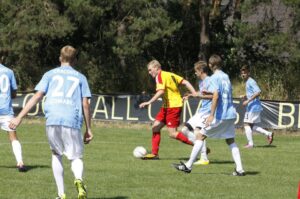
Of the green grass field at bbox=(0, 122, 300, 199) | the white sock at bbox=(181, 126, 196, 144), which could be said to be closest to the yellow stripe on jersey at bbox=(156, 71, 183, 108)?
the white sock at bbox=(181, 126, 196, 144)

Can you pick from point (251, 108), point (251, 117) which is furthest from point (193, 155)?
point (251, 108)

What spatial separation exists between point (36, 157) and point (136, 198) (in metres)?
5.62

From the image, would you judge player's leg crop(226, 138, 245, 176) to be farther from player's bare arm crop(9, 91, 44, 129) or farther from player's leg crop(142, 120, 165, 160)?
player's bare arm crop(9, 91, 44, 129)

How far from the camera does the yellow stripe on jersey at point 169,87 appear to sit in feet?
49.3

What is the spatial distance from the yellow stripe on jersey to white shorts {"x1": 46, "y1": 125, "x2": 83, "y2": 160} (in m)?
5.85

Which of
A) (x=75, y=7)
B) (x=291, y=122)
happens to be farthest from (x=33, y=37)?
(x=291, y=122)

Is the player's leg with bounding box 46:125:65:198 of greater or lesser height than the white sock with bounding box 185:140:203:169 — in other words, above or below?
above

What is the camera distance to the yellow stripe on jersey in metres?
15.0

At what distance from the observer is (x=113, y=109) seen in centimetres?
2720

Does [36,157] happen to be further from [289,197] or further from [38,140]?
[289,197]

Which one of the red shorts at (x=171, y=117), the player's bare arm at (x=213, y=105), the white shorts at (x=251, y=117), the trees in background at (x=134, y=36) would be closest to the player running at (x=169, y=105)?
the red shorts at (x=171, y=117)

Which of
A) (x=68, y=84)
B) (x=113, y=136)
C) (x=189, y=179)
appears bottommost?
(x=113, y=136)

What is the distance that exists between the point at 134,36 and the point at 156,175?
1771cm

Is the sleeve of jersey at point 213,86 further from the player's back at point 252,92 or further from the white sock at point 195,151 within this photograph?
the player's back at point 252,92
